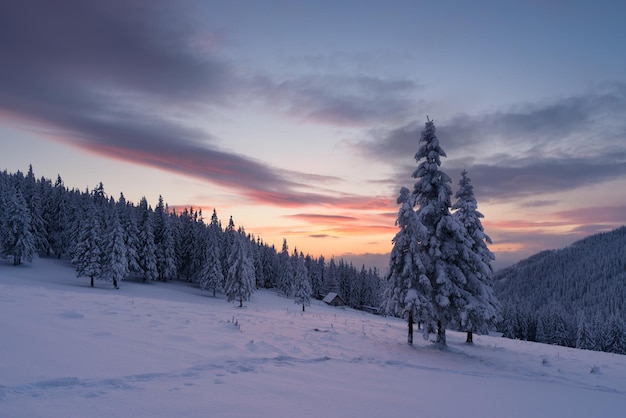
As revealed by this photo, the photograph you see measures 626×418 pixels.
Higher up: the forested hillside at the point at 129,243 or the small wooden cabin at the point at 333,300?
the forested hillside at the point at 129,243

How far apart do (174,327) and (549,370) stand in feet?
61.3

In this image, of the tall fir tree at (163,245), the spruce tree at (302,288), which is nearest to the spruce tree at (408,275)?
the spruce tree at (302,288)

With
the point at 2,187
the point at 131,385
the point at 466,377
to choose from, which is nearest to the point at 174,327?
the point at 131,385

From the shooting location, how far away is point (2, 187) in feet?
253

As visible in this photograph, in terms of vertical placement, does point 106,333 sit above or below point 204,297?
above

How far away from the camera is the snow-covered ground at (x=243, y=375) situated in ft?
22.0

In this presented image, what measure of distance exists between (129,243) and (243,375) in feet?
197

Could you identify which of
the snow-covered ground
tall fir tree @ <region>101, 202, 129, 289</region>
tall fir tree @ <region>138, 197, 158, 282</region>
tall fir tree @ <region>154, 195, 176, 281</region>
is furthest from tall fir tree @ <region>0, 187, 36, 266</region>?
the snow-covered ground

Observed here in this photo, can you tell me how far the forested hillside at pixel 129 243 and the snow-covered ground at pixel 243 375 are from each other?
140 feet

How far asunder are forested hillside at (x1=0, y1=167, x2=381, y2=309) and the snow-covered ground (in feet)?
140

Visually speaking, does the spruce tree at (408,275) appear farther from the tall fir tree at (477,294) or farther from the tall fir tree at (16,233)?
the tall fir tree at (16,233)

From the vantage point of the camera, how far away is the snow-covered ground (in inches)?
265

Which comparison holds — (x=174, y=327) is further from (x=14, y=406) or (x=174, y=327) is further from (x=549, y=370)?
(x=549, y=370)

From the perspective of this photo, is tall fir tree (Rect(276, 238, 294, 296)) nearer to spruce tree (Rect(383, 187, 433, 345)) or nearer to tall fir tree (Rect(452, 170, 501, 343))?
tall fir tree (Rect(452, 170, 501, 343))
